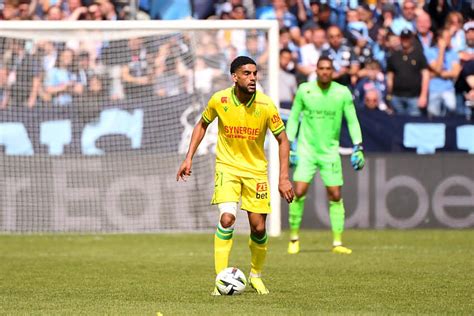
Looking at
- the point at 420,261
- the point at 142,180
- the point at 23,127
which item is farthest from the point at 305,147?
the point at 23,127

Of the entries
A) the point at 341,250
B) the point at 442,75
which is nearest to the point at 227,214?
the point at 341,250

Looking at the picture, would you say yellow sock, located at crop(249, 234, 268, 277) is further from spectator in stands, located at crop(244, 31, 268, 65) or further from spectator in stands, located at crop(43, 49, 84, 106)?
spectator in stands, located at crop(43, 49, 84, 106)

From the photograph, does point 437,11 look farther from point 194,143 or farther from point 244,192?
point 194,143

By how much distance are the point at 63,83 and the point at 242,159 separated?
916cm

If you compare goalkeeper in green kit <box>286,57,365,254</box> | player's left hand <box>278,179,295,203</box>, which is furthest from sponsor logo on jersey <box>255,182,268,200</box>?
goalkeeper in green kit <box>286,57,365,254</box>

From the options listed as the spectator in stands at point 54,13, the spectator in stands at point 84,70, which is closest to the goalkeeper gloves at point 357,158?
the spectator in stands at point 84,70

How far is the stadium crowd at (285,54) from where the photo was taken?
19906 millimetres

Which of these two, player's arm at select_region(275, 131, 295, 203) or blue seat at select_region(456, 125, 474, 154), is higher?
player's arm at select_region(275, 131, 295, 203)

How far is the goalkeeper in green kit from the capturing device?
1638 cm

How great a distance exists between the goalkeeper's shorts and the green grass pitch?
3.17 ft

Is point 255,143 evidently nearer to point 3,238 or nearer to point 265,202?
point 265,202

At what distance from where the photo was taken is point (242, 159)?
11273mm

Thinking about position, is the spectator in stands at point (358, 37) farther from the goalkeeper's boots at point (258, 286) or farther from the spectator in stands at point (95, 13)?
the goalkeeper's boots at point (258, 286)

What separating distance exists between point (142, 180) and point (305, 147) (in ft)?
13.1
